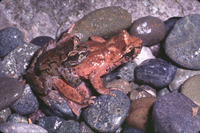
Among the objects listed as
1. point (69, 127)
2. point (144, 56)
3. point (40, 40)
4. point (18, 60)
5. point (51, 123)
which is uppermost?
point (40, 40)

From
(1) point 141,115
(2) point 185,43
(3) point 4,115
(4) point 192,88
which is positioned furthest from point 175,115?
(3) point 4,115

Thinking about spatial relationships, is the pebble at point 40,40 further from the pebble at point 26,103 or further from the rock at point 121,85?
the rock at point 121,85

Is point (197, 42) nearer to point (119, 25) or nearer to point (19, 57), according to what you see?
point (119, 25)

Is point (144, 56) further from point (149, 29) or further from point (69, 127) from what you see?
point (69, 127)

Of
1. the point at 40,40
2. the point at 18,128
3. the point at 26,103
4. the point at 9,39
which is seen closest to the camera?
the point at 18,128

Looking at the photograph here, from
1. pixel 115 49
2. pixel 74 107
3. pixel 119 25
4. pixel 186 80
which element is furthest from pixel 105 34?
pixel 186 80

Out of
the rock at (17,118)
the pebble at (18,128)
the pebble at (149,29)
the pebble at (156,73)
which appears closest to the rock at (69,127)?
the pebble at (18,128)
